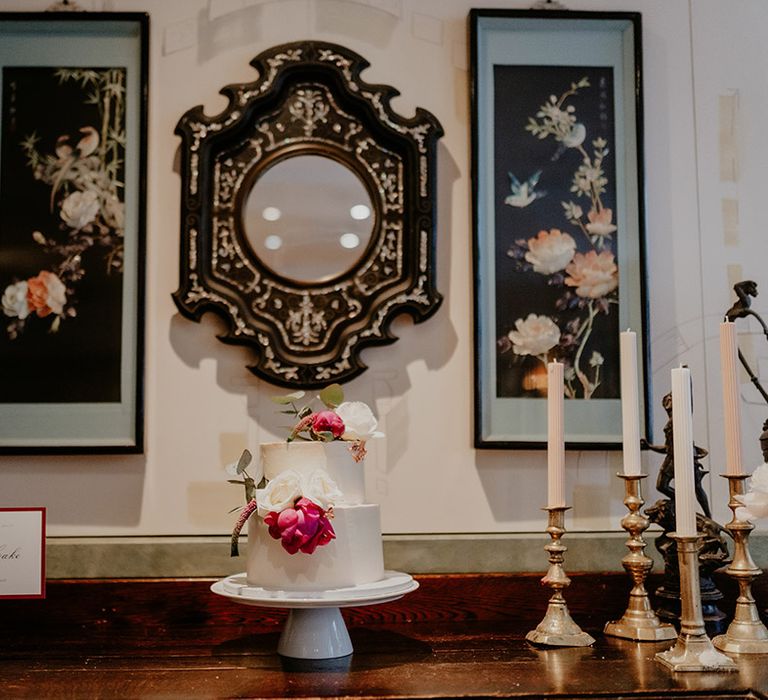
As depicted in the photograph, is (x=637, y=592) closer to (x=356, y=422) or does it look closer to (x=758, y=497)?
(x=758, y=497)

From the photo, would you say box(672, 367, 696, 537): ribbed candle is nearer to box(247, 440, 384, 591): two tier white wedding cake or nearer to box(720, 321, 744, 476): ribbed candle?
box(720, 321, 744, 476): ribbed candle

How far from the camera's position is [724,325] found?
1.56 metres

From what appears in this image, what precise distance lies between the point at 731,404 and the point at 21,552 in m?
1.27

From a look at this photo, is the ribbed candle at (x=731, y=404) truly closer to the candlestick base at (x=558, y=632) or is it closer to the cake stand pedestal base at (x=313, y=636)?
the candlestick base at (x=558, y=632)

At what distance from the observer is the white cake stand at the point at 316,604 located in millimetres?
1337

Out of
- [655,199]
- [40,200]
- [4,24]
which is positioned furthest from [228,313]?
[655,199]

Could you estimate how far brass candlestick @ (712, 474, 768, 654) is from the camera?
143 cm

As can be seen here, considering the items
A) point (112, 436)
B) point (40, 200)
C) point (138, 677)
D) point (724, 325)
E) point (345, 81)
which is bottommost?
point (138, 677)

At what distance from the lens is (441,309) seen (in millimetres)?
1837

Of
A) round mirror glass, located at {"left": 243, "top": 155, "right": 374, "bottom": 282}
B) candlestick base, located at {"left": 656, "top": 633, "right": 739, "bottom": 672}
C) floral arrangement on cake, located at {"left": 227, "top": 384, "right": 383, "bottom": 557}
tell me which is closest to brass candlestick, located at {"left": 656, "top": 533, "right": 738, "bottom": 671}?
candlestick base, located at {"left": 656, "top": 633, "right": 739, "bottom": 672}

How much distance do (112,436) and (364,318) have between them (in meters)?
0.56

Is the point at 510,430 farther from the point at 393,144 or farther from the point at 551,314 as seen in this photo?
the point at 393,144

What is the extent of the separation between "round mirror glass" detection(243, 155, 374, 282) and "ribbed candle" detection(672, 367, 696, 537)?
73 centimetres

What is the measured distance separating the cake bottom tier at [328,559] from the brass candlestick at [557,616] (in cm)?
31
